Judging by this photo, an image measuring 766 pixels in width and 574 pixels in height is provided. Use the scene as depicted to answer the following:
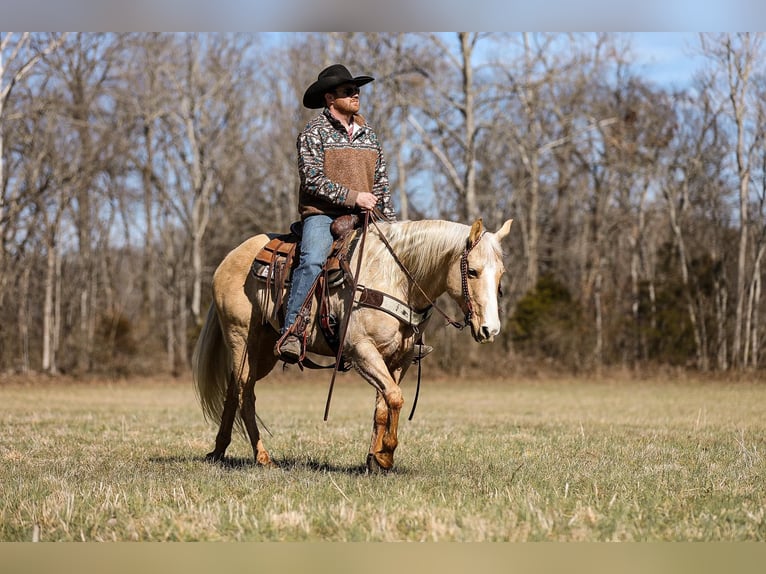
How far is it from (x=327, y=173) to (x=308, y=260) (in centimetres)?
76

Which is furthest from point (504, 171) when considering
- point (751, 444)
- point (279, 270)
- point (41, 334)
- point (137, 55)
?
point (279, 270)

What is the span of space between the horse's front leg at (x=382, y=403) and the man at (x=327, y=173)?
0.65 m

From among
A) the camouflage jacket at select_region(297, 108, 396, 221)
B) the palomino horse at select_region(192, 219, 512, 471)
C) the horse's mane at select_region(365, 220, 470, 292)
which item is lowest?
the palomino horse at select_region(192, 219, 512, 471)

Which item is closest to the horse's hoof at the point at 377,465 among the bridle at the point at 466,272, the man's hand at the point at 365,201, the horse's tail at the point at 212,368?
the bridle at the point at 466,272

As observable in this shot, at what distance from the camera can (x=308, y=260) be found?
786 centimetres

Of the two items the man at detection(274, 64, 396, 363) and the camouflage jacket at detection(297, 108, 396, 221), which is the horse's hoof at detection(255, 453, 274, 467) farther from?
the camouflage jacket at detection(297, 108, 396, 221)

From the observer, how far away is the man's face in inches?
317

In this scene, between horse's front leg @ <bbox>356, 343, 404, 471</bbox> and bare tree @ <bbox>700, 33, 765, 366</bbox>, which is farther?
bare tree @ <bbox>700, 33, 765, 366</bbox>

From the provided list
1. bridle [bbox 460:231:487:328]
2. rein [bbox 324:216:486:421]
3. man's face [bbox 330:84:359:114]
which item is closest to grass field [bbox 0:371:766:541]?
rein [bbox 324:216:486:421]

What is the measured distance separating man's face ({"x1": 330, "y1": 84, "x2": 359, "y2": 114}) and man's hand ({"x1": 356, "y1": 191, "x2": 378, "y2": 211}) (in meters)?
0.79

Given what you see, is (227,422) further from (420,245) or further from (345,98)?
(345,98)

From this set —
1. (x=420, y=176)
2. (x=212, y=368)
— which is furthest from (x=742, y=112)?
(x=212, y=368)

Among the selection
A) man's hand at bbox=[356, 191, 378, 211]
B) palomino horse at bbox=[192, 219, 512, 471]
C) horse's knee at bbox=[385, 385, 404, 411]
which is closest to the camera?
palomino horse at bbox=[192, 219, 512, 471]

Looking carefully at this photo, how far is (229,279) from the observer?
9141 mm
